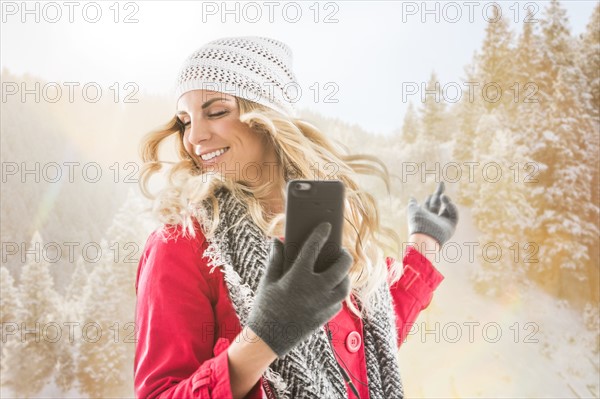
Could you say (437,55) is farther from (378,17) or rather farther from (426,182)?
(426,182)

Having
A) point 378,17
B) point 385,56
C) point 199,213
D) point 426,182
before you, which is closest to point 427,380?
point 426,182

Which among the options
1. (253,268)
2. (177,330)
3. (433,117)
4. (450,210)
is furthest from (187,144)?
(433,117)

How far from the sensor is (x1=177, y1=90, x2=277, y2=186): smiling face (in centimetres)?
95

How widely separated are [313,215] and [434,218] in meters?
0.80

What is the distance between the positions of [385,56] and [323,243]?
6.34ft

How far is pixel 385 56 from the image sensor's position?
7.55ft

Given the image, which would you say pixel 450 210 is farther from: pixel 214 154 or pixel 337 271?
pixel 337 271

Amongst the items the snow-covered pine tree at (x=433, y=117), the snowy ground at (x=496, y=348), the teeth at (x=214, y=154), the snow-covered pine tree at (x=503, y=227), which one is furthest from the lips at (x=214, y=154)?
the snow-covered pine tree at (x=503, y=227)

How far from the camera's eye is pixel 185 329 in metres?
0.70

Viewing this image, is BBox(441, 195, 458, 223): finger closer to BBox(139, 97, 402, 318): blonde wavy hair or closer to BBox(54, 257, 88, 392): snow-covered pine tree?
BBox(139, 97, 402, 318): blonde wavy hair

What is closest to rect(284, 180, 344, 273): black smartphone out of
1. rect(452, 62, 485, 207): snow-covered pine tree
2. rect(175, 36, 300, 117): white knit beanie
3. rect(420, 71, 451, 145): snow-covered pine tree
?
rect(175, 36, 300, 117): white knit beanie

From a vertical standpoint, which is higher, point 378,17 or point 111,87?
point 378,17

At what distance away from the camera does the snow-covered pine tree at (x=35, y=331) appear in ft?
5.87

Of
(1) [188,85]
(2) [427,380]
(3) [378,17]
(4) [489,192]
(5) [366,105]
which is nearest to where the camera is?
(1) [188,85]
